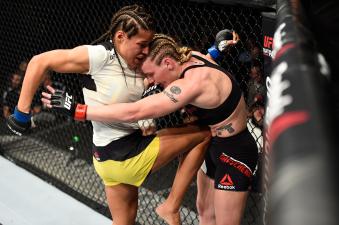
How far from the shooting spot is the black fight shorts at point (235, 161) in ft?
7.13

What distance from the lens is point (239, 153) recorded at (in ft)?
7.19

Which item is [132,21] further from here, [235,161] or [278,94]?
[278,94]

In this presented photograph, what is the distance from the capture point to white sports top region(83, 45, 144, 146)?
2189 mm

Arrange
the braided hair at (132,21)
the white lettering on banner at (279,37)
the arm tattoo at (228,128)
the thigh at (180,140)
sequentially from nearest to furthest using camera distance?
the white lettering on banner at (279,37)
the braided hair at (132,21)
the arm tattoo at (228,128)
the thigh at (180,140)

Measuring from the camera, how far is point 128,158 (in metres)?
2.35

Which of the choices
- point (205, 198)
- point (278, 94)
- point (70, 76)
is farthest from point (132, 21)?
point (70, 76)

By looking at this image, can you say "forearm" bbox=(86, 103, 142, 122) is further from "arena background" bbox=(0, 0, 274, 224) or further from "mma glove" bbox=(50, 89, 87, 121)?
"arena background" bbox=(0, 0, 274, 224)

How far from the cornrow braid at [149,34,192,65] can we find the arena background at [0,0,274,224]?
132 cm

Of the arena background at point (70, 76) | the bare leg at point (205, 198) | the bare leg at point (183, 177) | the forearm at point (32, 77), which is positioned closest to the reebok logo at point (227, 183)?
the bare leg at point (183, 177)

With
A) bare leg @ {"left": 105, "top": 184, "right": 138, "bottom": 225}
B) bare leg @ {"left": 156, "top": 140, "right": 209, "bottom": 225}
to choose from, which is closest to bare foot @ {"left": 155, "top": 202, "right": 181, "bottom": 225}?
bare leg @ {"left": 156, "top": 140, "right": 209, "bottom": 225}

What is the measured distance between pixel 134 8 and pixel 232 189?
3.00 ft

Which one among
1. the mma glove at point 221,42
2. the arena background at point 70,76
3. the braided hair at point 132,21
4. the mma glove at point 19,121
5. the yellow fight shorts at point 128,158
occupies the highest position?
the braided hair at point 132,21

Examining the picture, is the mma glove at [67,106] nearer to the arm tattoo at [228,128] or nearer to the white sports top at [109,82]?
the white sports top at [109,82]

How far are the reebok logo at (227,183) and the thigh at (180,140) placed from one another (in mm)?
193
